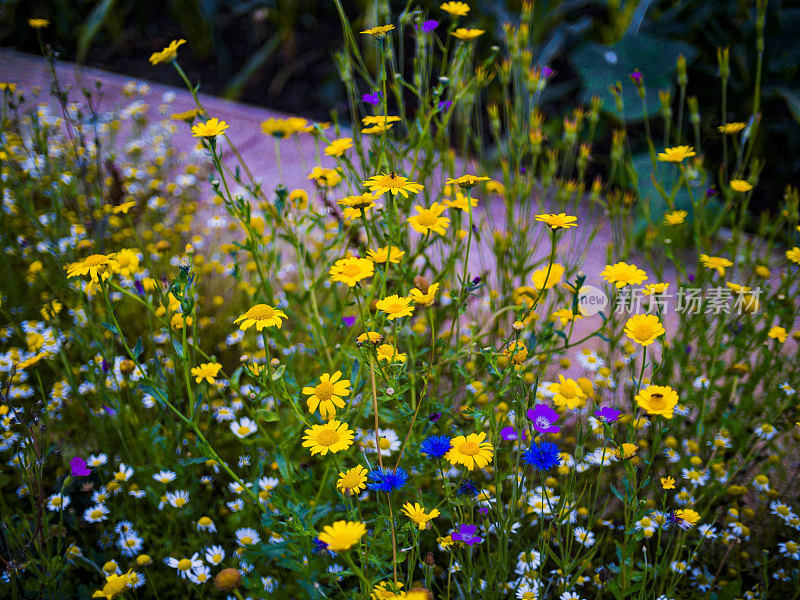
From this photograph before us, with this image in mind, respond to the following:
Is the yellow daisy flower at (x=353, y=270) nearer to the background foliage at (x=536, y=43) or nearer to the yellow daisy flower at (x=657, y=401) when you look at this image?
the yellow daisy flower at (x=657, y=401)

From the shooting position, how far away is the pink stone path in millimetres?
2465

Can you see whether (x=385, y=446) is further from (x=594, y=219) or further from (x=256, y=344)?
(x=594, y=219)

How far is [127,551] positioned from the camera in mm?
1217

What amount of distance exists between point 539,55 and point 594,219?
1021 millimetres

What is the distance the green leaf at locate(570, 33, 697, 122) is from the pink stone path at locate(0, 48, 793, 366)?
1.74ft

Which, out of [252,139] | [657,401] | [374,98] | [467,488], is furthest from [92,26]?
[657,401]

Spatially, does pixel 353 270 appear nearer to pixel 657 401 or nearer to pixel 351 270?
pixel 351 270

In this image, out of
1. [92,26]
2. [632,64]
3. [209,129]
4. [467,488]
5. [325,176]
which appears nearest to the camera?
[467,488]

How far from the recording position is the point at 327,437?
0.92 metres

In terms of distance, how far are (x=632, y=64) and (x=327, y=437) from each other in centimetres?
244

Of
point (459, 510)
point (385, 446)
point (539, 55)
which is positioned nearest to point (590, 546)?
point (459, 510)

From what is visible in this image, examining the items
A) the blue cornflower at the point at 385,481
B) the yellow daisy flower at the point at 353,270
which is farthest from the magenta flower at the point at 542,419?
the yellow daisy flower at the point at 353,270

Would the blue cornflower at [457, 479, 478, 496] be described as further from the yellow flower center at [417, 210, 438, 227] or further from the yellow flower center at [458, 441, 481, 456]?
the yellow flower center at [417, 210, 438, 227]

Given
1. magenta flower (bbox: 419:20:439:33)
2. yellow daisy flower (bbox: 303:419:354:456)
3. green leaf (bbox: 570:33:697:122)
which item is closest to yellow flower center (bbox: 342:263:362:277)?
yellow daisy flower (bbox: 303:419:354:456)
